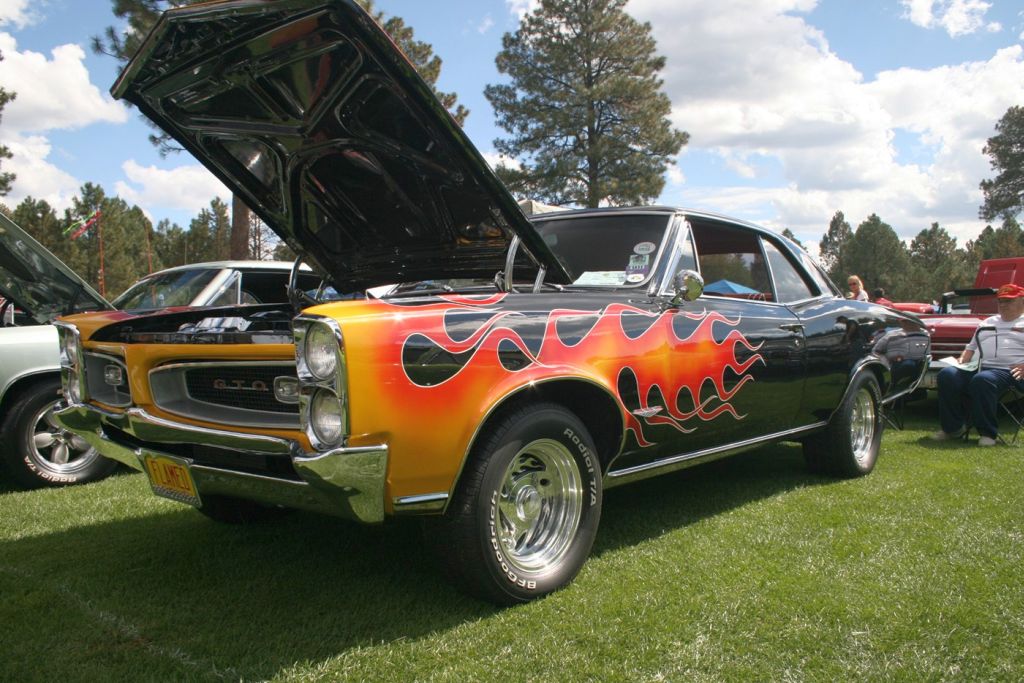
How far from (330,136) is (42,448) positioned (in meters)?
3.40

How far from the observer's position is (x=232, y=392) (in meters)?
2.85

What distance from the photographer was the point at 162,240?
8119cm

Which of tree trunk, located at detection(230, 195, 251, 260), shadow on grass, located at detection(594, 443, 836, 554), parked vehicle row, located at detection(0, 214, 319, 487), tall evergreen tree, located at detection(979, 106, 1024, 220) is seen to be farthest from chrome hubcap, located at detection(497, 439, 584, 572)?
tall evergreen tree, located at detection(979, 106, 1024, 220)

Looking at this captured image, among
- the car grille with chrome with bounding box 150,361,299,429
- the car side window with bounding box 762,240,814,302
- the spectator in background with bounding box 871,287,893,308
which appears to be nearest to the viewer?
the car grille with chrome with bounding box 150,361,299,429

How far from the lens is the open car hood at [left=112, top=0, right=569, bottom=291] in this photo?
2.53 meters

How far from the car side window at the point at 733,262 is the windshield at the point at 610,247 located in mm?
502

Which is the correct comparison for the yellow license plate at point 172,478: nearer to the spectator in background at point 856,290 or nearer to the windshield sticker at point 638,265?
the windshield sticker at point 638,265

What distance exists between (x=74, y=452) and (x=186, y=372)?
2.74 metres

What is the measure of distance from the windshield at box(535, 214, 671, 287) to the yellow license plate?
6.16 feet

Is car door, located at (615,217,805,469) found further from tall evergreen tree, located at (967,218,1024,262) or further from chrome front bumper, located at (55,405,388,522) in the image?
tall evergreen tree, located at (967,218,1024,262)

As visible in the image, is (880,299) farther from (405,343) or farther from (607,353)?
→ (405,343)

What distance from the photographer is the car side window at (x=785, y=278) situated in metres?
4.62

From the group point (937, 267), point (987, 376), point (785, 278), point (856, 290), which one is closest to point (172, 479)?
point (785, 278)

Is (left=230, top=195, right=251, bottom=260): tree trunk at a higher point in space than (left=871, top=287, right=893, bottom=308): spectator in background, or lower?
higher
